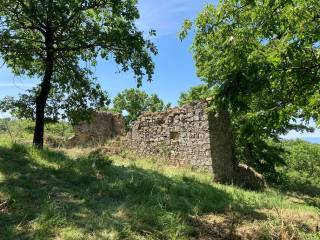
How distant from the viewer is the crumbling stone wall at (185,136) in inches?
534

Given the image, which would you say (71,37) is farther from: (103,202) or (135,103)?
(135,103)

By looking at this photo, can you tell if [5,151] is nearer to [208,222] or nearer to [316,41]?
[208,222]

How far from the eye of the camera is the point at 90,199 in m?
7.75

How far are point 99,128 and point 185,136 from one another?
7783mm

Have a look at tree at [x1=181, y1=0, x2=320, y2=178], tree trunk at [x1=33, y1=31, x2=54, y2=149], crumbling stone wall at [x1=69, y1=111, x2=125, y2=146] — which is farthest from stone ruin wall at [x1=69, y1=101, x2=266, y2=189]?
tree trunk at [x1=33, y1=31, x2=54, y2=149]

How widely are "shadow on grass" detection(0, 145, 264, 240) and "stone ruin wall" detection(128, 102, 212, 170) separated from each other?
113 inches

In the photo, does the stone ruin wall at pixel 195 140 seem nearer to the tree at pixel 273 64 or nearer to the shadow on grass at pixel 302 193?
the shadow on grass at pixel 302 193

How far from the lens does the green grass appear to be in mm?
6328

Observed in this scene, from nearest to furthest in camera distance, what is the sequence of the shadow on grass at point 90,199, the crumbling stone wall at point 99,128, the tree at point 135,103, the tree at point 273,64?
the shadow on grass at point 90,199, the tree at point 273,64, the crumbling stone wall at point 99,128, the tree at point 135,103

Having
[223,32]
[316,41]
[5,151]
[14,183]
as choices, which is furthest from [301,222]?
[5,151]

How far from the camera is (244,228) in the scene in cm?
739

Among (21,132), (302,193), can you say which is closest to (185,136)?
(302,193)

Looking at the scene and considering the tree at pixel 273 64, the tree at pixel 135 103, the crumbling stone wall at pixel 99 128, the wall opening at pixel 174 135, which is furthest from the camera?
the tree at pixel 135 103

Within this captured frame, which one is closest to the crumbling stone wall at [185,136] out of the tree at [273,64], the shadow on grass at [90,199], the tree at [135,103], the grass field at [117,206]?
the shadow on grass at [90,199]
